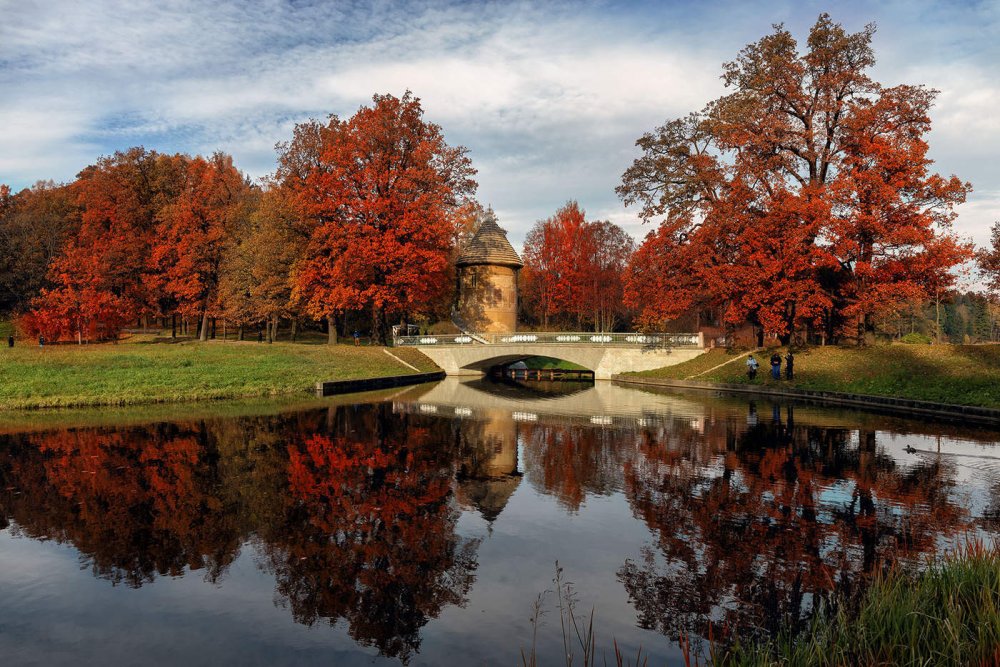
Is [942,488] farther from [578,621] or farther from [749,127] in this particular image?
[749,127]

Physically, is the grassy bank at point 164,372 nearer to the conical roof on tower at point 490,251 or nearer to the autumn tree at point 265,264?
the autumn tree at point 265,264

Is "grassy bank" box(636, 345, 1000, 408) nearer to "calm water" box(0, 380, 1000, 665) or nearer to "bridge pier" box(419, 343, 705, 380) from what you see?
"bridge pier" box(419, 343, 705, 380)

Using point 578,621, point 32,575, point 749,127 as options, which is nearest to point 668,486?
point 578,621

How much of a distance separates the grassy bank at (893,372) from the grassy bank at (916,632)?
20.6 meters

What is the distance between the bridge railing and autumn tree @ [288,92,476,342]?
3664 mm

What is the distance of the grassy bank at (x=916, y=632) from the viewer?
4496 millimetres

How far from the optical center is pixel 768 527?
9.42 metres

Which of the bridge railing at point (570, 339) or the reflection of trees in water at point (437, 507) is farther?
the bridge railing at point (570, 339)

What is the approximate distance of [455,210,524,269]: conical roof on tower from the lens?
171ft

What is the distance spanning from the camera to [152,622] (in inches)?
260

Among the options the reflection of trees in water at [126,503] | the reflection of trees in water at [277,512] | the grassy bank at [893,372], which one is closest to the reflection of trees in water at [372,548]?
the reflection of trees in water at [277,512]

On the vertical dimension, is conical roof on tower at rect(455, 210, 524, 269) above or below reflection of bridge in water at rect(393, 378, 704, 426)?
above

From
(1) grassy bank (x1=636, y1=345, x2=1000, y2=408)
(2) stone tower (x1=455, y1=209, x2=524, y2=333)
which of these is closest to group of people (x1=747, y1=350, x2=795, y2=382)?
(1) grassy bank (x1=636, y1=345, x2=1000, y2=408)

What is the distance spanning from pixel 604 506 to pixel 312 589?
5439mm
